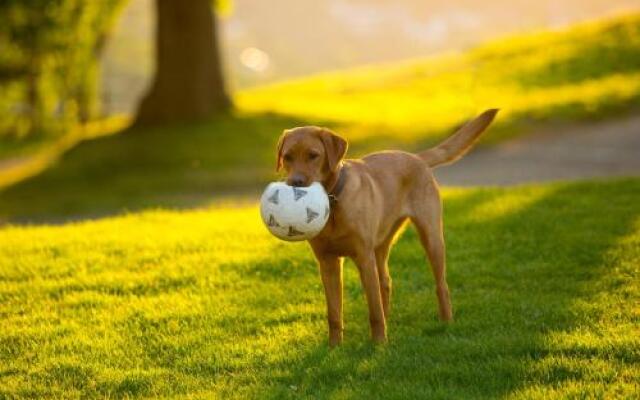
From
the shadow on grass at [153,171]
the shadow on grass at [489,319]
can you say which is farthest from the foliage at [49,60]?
the shadow on grass at [489,319]

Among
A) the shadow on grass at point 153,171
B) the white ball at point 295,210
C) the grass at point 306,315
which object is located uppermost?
the white ball at point 295,210

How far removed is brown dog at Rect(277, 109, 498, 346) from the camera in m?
6.15

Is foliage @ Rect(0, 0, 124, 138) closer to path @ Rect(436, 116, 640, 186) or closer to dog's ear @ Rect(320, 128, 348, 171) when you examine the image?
path @ Rect(436, 116, 640, 186)

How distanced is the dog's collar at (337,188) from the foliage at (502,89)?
52.4 ft

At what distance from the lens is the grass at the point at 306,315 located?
235 inches

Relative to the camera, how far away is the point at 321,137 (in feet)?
20.1

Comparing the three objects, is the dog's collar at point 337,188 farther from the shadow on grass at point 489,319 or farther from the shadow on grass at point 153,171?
the shadow on grass at point 153,171

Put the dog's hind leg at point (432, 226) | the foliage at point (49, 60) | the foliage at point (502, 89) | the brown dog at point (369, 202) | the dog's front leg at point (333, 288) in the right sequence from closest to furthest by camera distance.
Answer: the brown dog at point (369, 202)
the dog's front leg at point (333, 288)
the dog's hind leg at point (432, 226)
the foliage at point (502, 89)
the foliage at point (49, 60)

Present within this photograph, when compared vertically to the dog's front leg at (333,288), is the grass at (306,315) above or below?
below

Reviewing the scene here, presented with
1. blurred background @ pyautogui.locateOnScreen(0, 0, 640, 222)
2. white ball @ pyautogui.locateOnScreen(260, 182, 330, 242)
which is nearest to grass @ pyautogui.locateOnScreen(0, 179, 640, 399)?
white ball @ pyautogui.locateOnScreen(260, 182, 330, 242)

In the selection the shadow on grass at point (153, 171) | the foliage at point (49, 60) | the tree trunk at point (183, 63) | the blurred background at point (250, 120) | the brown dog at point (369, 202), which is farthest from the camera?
the foliage at point (49, 60)

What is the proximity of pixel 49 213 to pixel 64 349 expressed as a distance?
37.4 ft

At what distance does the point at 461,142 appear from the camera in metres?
7.54

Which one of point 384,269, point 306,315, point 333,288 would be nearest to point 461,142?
point 384,269
